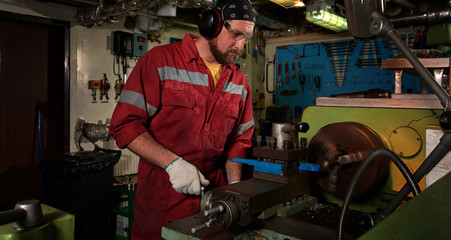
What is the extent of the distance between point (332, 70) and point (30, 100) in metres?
3.72

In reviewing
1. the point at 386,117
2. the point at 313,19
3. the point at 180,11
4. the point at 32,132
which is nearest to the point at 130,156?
the point at 32,132

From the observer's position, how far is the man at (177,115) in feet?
4.91

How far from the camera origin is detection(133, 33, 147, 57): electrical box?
3.81m

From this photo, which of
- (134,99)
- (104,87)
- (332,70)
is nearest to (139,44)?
(104,87)

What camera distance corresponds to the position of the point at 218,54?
176cm

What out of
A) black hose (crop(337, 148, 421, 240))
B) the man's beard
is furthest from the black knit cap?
black hose (crop(337, 148, 421, 240))

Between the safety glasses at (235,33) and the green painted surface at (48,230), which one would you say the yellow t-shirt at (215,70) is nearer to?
the safety glasses at (235,33)

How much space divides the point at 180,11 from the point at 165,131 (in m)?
2.98

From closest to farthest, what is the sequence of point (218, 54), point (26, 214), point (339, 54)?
point (26, 214)
point (218, 54)
point (339, 54)

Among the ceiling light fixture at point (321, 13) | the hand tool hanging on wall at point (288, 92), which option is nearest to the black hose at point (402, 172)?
the ceiling light fixture at point (321, 13)

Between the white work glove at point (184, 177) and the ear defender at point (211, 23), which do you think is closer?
the white work glove at point (184, 177)

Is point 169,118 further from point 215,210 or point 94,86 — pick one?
point 94,86

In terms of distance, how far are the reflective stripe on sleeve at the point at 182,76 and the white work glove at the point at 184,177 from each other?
1.36ft

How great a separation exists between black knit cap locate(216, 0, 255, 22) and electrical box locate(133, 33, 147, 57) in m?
2.35
